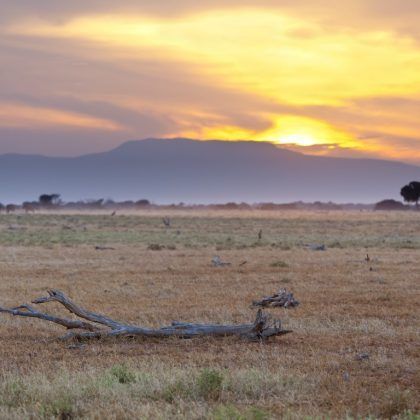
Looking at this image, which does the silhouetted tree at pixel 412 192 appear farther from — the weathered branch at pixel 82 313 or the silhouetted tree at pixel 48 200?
the weathered branch at pixel 82 313

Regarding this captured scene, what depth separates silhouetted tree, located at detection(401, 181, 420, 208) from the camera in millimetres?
153375

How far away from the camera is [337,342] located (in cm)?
1256

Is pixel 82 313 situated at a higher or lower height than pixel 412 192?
lower

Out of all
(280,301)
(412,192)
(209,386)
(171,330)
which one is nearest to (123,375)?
(209,386)

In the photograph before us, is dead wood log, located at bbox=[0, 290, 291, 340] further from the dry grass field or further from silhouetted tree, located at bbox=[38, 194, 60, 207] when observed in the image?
silhouetted tree, located at bbox=[38, 194, 60, 207]

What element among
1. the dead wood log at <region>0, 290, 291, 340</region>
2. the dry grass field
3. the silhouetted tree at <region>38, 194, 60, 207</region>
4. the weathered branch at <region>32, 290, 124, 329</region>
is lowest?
the dry grass field

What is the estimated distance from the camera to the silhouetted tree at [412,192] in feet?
503

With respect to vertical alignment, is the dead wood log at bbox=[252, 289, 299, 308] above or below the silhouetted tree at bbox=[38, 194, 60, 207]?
below

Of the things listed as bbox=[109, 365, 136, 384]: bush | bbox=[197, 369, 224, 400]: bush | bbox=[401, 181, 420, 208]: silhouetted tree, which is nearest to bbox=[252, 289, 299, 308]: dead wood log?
bbox=[109, 365, 136, 384]: bush

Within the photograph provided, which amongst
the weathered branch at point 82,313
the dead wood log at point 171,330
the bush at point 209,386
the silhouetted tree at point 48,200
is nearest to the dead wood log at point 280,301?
the dead wood log at point 171,330

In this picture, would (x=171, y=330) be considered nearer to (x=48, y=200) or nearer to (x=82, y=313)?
(x=82, y=313)

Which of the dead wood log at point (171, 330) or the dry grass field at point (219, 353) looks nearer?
the dry grass field at point (219, 353)

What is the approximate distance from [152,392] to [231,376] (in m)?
1.23

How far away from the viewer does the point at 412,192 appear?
15425 cm
